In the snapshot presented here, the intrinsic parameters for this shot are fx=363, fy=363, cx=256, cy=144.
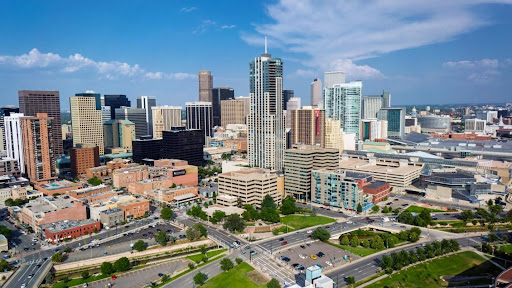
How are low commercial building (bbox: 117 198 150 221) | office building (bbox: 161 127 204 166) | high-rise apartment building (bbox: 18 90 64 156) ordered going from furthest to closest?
high-rise apartment building (bbox: 18 90 64 156), office building (bbox: 161 127 204 166), low commercial building (bbox: 117 198 150 221)

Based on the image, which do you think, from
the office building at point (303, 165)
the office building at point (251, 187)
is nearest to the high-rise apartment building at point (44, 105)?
the office building at point (251, 187)

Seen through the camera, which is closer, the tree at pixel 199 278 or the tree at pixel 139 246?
Result: the tree at pixel 199 278

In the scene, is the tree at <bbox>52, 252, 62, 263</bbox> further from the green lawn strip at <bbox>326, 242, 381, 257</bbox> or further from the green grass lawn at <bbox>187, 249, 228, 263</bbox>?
the green lawn strip at <bbox>326, 242, 381, 257</bbox>

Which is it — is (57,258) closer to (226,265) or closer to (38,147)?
(226,265)

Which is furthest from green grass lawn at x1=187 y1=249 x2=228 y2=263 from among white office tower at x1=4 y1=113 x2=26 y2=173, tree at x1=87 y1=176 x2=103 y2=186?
white office tower at x1=4 y1=113 x2=26 y2=173

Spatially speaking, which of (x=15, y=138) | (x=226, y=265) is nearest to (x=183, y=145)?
(x=15, y=138)

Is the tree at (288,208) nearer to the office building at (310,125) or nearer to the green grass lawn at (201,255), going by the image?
the green grass lawn at (201,255)

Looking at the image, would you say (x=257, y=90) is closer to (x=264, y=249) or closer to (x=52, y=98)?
(x=264, y=249)
